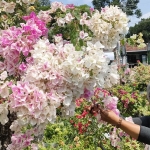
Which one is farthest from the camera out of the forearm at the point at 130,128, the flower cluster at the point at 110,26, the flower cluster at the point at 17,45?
the forearm at the point at 130,128

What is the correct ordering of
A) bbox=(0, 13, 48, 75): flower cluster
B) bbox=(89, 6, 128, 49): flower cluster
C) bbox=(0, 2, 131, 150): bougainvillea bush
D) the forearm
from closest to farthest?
bbox=(0, 2, 131, 150): bougainvillea bush, bbox=(0, 13, 48, 75): flower cluster, bbox=(89, 6, 128, 49): flower cluster, the forearm

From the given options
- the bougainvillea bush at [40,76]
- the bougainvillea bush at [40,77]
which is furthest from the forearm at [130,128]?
the bougainvillea bush at [40,76]

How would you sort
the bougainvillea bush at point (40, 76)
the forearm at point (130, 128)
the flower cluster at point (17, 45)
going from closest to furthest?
the bougainvillea bush at point (40, 76), the flower cluster at point (17, 45), the forearm at point (130, 128)

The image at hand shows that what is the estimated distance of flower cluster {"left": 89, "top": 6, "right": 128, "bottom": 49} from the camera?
1.98m

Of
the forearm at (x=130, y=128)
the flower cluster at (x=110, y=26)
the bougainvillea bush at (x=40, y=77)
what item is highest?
the flower cluster at (x=110, y=26)

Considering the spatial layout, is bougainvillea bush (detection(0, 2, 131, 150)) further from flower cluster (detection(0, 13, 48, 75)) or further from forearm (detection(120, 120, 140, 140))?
forearm (detection(120, 120, 140, 140))

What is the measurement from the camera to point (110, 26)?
6.49ft

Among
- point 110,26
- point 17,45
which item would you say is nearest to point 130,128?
point 110,26

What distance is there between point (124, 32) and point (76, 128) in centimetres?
267

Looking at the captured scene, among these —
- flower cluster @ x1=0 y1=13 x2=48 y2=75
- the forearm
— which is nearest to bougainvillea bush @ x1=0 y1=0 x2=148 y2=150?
flower cluster @ x1=0 y1=13 x2=48 y2=75

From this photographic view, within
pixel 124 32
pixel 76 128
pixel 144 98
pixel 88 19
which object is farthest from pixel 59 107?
pixel 144 98

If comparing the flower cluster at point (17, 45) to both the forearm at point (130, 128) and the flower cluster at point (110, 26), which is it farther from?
the forearm at point (130, 128)

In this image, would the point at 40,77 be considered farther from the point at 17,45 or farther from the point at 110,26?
the point at 110,26

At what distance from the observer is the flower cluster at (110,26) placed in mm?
1983
